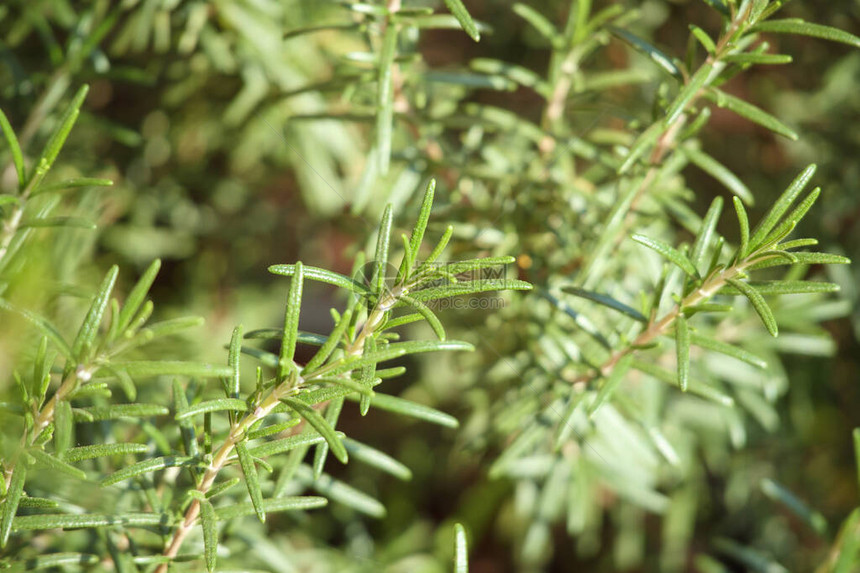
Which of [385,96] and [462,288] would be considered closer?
[462,288]

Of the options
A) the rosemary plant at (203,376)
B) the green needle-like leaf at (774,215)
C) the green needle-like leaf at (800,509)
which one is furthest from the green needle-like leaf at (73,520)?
the green needle-like leaf at (800,509)

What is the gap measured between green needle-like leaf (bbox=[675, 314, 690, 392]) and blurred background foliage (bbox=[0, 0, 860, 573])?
0.50 ft

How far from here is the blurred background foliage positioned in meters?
0.54

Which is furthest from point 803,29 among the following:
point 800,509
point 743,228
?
point 800,509

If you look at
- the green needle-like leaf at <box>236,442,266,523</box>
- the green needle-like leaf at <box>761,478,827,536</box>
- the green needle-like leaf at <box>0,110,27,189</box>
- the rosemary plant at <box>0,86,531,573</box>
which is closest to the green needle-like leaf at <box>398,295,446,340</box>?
the rosemary plant at <box>0,86,531,573</box>

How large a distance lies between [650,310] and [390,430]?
1.69ft

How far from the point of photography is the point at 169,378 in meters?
0.60

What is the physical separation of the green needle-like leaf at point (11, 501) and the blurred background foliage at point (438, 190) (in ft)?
0.57

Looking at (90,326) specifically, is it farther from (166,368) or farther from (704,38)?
(704,38)

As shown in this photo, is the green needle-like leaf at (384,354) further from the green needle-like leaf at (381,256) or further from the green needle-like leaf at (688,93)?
the green needle-like leaf at (688,93)

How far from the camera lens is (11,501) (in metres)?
0.30

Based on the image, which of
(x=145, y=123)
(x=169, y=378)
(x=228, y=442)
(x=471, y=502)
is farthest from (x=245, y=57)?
(x=471, y=502)

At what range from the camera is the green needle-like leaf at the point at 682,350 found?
0.35 meters

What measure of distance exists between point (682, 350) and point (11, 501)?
0.34 m
